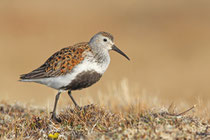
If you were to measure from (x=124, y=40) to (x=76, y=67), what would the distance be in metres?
16.9

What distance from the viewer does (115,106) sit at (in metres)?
10.0

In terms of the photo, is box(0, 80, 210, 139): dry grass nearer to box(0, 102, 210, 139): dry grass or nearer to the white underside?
box(0, 102, 210, 139): dry grass

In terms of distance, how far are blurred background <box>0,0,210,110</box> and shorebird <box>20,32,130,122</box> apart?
10.1ft

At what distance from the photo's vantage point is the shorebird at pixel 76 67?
787cm

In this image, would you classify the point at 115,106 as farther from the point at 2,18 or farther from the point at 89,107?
the point at 2,18

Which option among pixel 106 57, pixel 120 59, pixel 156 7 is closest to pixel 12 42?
pixel 120 59

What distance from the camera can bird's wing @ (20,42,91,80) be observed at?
26.2 feet

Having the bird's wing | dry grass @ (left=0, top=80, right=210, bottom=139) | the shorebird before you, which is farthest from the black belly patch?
dry grass @ (left=0, top=80, right=210, bottom=139)

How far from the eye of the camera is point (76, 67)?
7895mm

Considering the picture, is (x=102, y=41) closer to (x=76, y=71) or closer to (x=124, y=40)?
(x=76, y=71)

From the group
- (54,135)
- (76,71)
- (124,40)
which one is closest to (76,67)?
(76,71)

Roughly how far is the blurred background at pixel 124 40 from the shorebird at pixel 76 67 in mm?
3068

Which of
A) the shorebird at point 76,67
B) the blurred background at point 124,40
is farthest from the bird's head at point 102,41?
the blurred background at point 124,40

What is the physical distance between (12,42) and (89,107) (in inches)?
680
